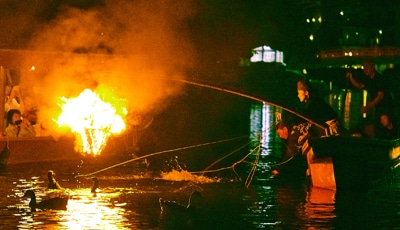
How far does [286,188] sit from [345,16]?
84.9m

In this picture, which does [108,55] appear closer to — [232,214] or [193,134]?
[232,214]

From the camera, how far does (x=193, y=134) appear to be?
39781 mm

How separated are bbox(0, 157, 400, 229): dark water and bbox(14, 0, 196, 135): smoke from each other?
10.4 feet

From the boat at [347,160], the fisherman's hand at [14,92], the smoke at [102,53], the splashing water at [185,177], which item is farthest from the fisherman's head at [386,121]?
the fisherman's hand at [14,92]

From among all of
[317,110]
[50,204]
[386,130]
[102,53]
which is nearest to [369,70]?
[317,110]

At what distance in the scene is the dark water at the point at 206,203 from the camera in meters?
15.6

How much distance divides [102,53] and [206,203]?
9037mm

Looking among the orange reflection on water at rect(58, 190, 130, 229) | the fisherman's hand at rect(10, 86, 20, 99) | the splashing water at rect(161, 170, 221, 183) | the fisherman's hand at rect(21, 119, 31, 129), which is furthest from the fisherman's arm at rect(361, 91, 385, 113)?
the fisherman's hand at rect(10, 86, 20, 99)

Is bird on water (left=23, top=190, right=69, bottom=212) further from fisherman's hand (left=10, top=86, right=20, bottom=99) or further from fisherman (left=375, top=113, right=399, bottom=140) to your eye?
fisherman's hand (left=10, top=86, right=20, bottom=99)

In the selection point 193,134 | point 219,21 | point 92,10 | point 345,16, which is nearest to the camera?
point 92,10

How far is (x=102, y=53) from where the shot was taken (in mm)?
26062

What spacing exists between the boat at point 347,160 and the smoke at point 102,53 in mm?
4983

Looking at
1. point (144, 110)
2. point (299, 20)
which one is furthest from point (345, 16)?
point (144, 110)

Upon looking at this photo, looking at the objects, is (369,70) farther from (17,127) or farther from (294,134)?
(17,127)
